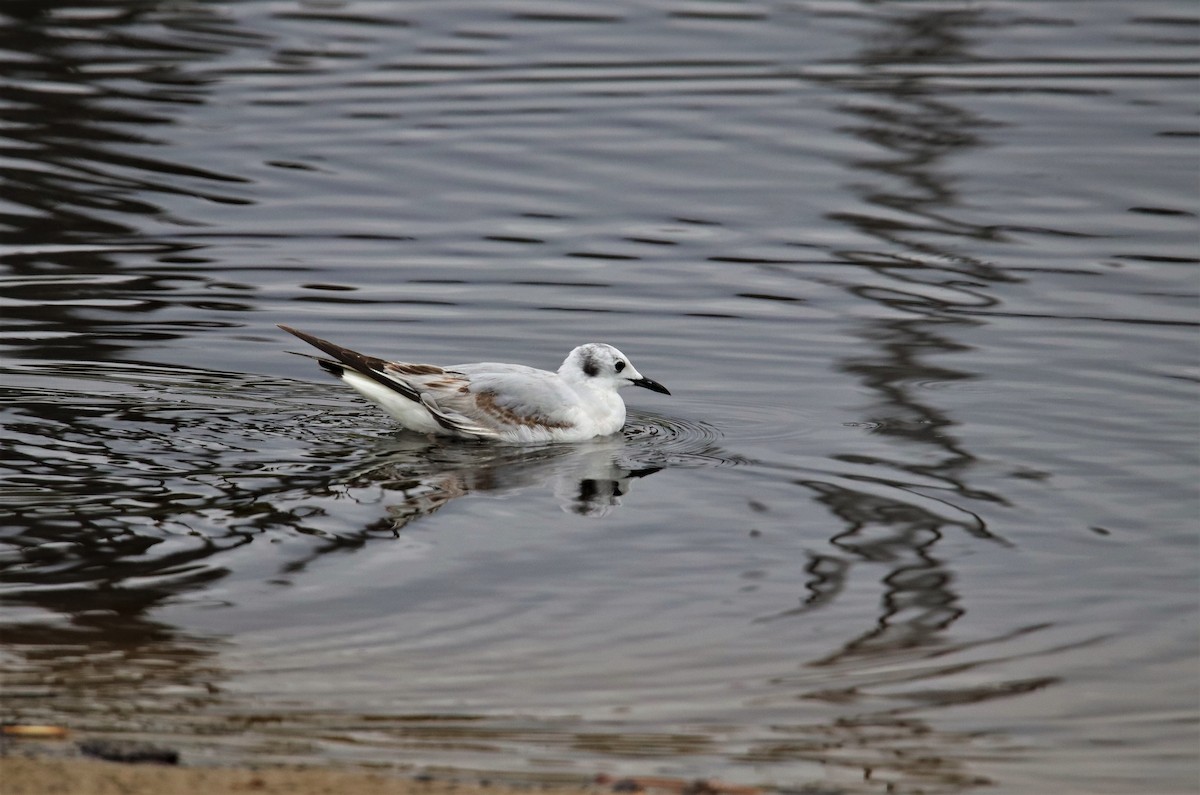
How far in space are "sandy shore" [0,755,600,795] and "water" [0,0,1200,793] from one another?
329mm

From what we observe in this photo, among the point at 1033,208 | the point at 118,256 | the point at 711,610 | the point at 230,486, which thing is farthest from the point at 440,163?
the point at 711,610

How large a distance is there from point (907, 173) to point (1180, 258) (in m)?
3.30

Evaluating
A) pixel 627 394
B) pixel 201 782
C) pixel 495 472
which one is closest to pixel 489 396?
pixel 495 472

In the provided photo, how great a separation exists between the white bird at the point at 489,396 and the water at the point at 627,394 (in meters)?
0.24

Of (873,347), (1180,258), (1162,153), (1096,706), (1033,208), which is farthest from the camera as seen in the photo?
(1162,153)

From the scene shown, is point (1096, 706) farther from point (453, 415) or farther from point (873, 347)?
A: point (873, 347)

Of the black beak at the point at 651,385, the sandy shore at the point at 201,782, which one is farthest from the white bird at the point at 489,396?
the sandy shore at the point at 201,782

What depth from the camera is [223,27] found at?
891 inches

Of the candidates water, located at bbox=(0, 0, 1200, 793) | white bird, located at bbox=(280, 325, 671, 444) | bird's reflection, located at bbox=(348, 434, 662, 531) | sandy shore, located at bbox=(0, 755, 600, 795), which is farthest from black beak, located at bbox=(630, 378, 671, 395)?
sandy shore, located at bbox=(0, 755, 600, 795)

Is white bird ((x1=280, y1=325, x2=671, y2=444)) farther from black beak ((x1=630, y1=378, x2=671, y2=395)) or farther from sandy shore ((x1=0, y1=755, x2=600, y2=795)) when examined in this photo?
sandy shore ((x1=0, y1=755, x2=600, y2=795))

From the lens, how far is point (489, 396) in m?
11.0

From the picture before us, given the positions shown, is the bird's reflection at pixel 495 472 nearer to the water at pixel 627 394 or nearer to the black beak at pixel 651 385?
the water at pixel 627 394

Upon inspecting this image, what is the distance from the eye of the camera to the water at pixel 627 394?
6953 millimetres

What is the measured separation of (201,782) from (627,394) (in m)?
7.54
